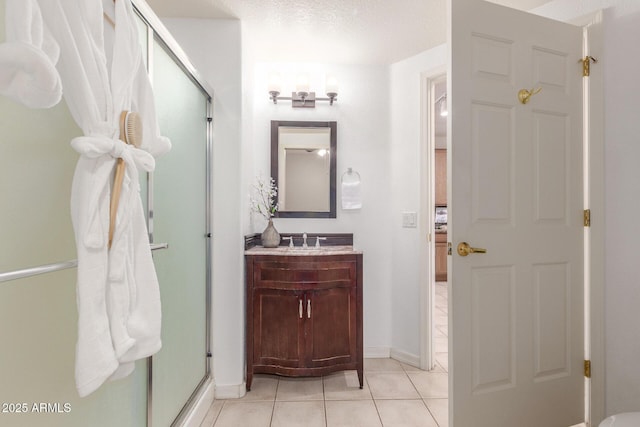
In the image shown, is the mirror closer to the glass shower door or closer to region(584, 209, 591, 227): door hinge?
the glass shower door

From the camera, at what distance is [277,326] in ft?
6.95

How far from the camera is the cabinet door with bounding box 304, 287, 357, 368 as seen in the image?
6.92ft

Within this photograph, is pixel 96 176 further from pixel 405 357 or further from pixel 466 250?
pixel 405 357

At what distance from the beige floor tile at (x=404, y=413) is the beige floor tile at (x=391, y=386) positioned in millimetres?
69

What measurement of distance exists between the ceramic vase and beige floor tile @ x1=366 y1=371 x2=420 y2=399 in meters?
1.21

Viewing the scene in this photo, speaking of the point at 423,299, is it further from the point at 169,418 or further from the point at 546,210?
the point at 169,418

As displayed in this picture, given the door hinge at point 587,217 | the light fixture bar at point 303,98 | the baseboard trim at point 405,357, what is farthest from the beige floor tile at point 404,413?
the light fixture bar at point 303,98

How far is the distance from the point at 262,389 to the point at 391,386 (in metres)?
0.89

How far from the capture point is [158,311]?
0.90 m

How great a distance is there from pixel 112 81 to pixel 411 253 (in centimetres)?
224

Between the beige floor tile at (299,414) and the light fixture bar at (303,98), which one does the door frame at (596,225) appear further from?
the light fixture bar at (303,98)

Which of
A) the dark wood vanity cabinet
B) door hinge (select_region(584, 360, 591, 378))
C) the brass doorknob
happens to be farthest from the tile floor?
the brass doorknob

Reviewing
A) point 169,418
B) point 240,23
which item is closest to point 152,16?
point 240,23

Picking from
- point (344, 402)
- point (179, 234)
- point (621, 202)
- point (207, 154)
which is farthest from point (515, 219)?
point (207, 154)
